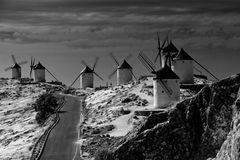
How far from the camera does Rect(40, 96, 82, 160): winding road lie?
4137cm

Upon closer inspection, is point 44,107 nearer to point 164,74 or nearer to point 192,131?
point 164,74

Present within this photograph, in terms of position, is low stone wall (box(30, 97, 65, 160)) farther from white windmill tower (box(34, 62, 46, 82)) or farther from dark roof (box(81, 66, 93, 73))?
white windmill tower (box(34, 62, 46, 82))

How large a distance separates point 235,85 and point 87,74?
279 feet

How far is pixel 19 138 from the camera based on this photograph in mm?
56219

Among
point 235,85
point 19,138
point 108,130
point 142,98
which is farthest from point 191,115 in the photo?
point 142,98

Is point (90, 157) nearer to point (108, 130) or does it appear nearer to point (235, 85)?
point (108, 130)

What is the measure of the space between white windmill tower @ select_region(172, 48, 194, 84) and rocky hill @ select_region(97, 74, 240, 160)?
54184 mm

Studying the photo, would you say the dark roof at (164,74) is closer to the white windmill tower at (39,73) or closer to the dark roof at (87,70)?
the dark roof at (87,70)

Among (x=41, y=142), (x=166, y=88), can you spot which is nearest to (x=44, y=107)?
(x=166, y=88)

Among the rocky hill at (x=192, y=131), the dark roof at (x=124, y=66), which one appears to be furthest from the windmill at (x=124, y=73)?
the rocky hill at (x=192, y=131)

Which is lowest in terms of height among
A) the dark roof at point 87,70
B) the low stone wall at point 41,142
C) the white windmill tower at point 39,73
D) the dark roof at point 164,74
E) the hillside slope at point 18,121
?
the hillside slope at point 18,121

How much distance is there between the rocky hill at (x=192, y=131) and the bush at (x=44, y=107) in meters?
47.0

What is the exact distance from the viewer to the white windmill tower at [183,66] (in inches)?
2908

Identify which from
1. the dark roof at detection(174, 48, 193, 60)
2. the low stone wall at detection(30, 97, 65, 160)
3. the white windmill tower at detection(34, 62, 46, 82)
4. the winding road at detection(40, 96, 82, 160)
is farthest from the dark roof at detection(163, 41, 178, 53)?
the white windmill tower at detection(34, 62, 46, 82)
